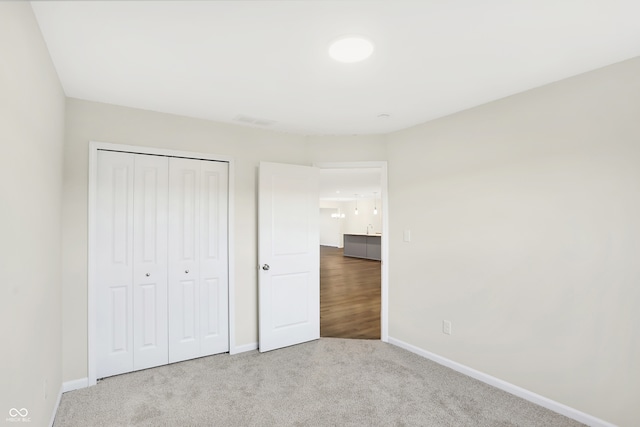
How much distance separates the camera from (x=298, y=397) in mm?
2562

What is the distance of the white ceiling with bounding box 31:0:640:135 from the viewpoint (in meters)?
1.61

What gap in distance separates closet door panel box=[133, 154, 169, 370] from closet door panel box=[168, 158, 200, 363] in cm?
6

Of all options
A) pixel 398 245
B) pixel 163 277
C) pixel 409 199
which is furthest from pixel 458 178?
pixel 163 277

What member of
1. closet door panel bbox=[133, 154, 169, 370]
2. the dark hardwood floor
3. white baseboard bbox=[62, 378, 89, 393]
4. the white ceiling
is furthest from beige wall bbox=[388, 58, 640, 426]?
white baseboard bbox=[62, 378, 89, 393]

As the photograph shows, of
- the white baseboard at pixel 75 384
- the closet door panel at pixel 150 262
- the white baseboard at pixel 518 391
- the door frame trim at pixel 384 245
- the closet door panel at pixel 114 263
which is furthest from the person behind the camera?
the door frame trim at pixel 384 245

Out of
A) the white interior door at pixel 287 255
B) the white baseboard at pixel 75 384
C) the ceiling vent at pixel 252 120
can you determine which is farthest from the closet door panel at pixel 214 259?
the white baseboard at pixel 75 384

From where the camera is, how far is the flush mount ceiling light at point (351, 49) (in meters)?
1.87

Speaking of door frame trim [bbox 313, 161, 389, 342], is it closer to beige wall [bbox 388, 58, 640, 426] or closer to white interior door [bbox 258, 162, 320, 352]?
beige wall [bbox 388, 58, 640, 426]

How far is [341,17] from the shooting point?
167 cm

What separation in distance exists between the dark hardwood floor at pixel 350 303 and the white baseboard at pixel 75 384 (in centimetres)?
235

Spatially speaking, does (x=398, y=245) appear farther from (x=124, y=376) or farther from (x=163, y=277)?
(x=124, y=376)

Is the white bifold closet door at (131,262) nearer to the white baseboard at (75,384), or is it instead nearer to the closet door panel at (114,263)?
the closet door panel at (114,263)

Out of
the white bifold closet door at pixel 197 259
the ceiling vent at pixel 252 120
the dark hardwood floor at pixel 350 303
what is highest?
the ceiling vent at pixel 252 120

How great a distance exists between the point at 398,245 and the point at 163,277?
2481 mm
